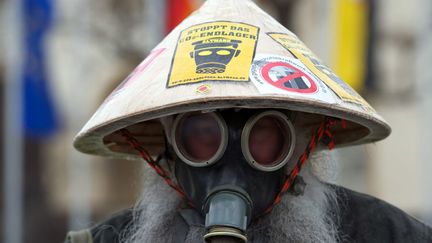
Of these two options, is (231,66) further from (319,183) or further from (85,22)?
(85,22)

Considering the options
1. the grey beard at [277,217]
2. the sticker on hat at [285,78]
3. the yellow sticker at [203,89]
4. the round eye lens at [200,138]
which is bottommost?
the grey beard at [277,217]

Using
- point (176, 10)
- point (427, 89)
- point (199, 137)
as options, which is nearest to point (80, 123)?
point (427, 89)

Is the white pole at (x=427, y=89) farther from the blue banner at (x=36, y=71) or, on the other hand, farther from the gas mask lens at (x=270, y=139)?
the gas mask lens at (x=270, y=139)

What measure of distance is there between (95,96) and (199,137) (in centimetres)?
1775

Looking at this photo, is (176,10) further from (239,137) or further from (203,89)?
(203,89)

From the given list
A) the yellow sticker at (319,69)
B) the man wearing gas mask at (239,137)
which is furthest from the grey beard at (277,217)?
the yellow sticker at (319,69)

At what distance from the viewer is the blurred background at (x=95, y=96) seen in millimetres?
13227

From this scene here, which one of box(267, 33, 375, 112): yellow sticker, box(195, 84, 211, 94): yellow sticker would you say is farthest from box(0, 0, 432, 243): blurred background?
box(195, 84, 211, 94): yellow sticker

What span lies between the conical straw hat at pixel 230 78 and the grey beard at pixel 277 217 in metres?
0.23

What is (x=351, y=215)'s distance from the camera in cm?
354

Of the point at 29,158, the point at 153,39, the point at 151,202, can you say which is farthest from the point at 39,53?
the point at 151,202

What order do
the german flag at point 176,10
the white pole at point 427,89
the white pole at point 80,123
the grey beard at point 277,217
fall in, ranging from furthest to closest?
the white pole at point 80,123 → the white pole at point 427,89 → the german flag at point 176,10 → the grey beard at point 277,217

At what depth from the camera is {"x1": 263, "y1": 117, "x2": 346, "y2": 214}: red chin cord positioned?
10.8ft

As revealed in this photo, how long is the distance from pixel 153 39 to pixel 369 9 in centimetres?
238
